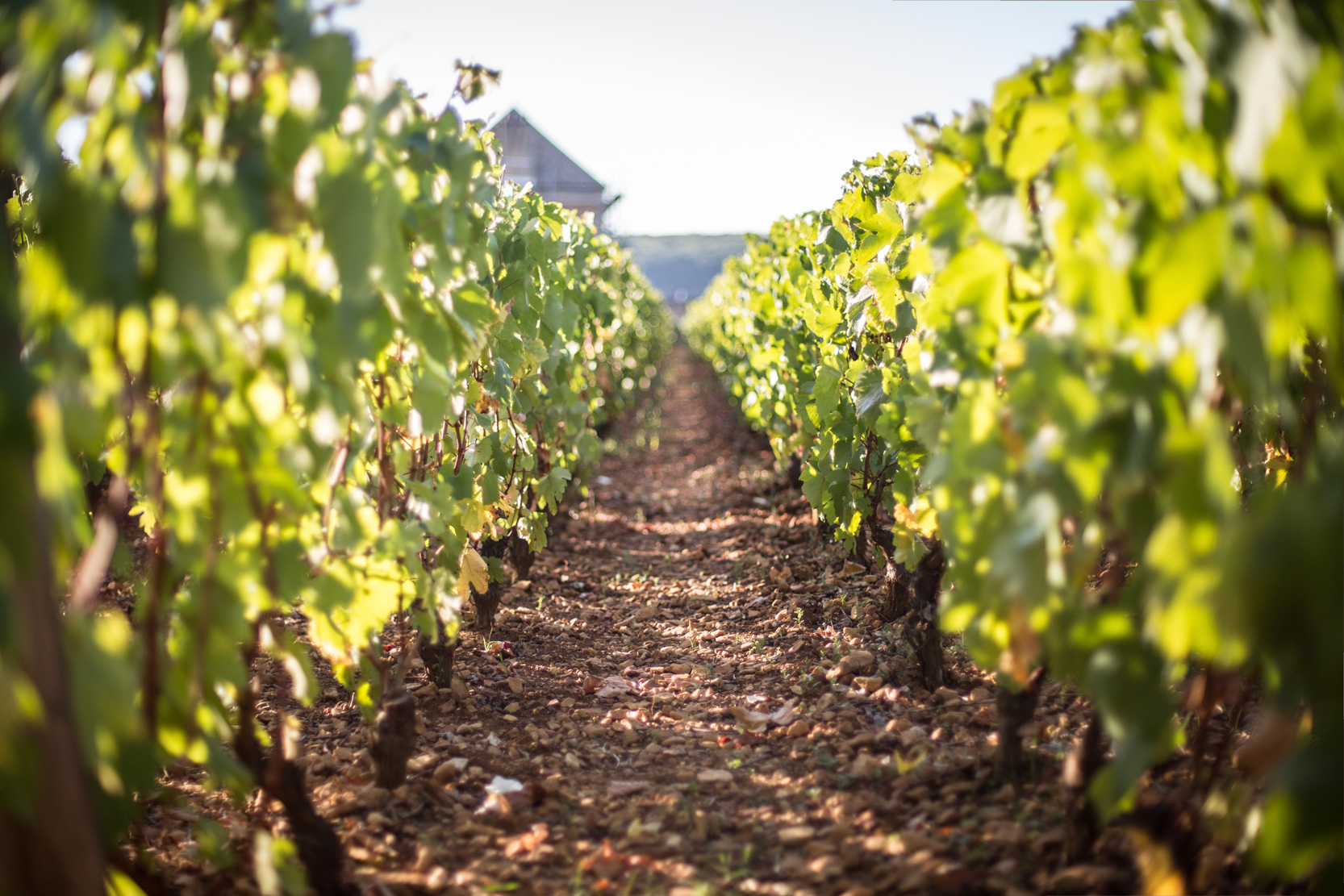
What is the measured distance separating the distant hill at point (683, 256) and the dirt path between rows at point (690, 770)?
67733 mm

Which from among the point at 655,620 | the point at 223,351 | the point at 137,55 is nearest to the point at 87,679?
the point at 223,351

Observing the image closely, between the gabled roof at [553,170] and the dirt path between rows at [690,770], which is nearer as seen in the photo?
the dirt path between rows at [690,770]

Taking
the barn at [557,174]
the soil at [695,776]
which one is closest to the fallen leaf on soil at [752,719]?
the soil at [695,776]

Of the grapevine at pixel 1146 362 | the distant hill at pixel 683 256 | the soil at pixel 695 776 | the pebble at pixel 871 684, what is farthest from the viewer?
the distant hill at pixel 683 256

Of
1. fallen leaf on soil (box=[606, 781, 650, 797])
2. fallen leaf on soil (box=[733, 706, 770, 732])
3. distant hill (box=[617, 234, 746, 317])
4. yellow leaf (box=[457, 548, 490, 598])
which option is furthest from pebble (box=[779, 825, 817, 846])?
distant hill (box=[617, 234, 746, 317])

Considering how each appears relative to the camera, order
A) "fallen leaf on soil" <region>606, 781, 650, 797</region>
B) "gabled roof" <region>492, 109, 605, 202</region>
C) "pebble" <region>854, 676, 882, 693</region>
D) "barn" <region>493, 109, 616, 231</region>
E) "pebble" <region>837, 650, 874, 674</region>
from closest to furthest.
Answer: "fallen leaf on soil" <region>606, 781, 650, 797</region>
"pebble" <region>854, 676, 882, 693</region>
"pebble" <region>837, 650, 874, 674</region>
"barn" <region>493, 109, 616, 231</region>
"gabled roof" <region>492, 109, 605, 202</region>

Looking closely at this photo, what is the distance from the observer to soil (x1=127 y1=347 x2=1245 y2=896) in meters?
1.79

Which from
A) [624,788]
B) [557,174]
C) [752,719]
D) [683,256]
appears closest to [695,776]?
[624,788]

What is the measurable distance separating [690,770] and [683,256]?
79706 mm

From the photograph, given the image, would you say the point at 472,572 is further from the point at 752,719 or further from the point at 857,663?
the point at 857,663

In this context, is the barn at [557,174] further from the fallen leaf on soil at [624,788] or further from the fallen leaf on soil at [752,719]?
the fallen leaf on soil at [624,788]

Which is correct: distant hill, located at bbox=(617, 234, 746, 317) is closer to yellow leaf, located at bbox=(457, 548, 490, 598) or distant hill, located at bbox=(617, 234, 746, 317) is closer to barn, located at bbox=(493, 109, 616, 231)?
barn, located at bbox=(493, 109, 616, 231)

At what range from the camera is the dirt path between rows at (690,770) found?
182 cm

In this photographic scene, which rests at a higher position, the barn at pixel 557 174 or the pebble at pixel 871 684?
the barn at pixel 557 174
